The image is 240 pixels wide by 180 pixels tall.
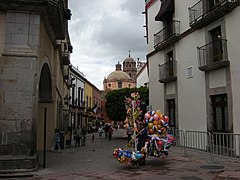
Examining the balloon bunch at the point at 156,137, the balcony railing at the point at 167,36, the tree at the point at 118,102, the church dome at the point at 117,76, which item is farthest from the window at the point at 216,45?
the church dome at the point at 117,76

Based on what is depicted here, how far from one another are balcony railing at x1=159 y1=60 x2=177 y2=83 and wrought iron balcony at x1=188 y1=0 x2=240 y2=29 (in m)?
2.84

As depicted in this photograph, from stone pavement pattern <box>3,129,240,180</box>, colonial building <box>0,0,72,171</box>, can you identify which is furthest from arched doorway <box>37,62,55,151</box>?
colonial building <box>0,0,72,171</box>

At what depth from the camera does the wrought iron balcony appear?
11.0 m

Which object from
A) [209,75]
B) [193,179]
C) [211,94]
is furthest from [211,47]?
[193,179]

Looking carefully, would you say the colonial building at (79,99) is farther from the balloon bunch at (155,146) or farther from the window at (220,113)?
the balloon bunch at (155,146)

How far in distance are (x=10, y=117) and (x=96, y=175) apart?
3134 mm

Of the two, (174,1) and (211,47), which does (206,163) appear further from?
(174,1)

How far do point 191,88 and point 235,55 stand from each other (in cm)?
350

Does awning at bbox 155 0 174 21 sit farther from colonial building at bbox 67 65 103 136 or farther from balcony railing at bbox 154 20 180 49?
colonial building at bbox 67 65 103 136

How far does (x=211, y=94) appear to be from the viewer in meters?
12.3

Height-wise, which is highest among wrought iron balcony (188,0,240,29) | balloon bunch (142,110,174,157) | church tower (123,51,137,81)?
church tower (123,51,137,81)

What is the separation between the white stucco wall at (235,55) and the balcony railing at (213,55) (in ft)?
0.77

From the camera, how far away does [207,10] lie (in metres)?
12.5

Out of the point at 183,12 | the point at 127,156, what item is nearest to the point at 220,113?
the point at 127,156
